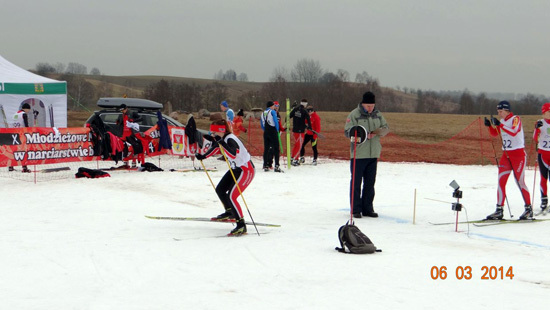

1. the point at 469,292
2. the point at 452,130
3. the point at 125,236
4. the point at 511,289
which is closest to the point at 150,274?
the point at 125,236

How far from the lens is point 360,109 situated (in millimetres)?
10922

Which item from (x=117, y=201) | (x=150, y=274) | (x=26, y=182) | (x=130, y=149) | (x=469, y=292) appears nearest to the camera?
(x=469, y=292)

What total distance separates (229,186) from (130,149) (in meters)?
8.87

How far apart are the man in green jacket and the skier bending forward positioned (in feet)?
7.83

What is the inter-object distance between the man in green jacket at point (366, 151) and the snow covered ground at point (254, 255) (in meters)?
0.37

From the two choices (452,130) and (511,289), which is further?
(452,130)

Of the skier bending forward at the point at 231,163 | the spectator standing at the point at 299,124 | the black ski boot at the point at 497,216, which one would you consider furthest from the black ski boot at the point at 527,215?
the spectator standing at the point at 299,124

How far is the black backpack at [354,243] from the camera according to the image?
24.7ft

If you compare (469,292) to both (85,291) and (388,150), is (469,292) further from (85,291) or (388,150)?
(388,150)

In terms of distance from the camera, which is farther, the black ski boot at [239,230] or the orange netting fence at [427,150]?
the orange netting fence at [427,150]

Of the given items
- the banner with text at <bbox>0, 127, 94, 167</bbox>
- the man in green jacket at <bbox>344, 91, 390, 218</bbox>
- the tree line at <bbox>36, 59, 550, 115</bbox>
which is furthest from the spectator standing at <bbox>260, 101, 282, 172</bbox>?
the tree line at <bbox>36, 59, 550, 115</bbox>

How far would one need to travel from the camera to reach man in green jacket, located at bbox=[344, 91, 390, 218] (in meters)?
10.7

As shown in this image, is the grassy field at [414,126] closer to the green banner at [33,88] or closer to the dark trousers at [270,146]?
the green banner at [33,88]

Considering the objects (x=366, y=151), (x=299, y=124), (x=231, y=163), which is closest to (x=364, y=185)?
(x=366, y=151)
